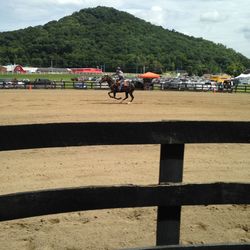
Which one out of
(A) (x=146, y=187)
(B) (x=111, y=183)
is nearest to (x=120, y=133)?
(A) (x=146, y=187)

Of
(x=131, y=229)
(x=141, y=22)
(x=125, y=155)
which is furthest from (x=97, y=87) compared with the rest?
(x=141, y=22)

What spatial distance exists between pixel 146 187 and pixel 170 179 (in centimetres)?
17

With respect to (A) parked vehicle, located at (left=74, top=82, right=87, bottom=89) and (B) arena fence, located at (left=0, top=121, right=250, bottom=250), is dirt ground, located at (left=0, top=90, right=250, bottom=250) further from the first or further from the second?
(A) parked vehicle, located at (left=74, top=82, right=87, bottom=89)

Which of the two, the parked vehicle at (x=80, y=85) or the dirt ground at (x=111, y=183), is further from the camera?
the parked vehicle at (x=80, y=85)

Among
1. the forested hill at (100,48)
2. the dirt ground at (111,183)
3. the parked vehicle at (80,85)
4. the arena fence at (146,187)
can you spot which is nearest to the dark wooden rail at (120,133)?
the arena fence at (146,187)

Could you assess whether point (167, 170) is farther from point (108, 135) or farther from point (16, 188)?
point (16, 188)

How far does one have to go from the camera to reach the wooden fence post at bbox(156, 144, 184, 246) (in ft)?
9.54

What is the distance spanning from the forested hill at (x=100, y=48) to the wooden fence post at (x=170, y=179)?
162m

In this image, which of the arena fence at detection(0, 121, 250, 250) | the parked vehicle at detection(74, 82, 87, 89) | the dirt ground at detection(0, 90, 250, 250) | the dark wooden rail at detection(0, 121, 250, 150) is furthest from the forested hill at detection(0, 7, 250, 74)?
the arena fence at detection(0, 121, 250, 250)

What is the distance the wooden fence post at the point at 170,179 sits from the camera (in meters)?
2.91

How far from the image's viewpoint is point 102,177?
6859 mm

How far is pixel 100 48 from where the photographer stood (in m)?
177

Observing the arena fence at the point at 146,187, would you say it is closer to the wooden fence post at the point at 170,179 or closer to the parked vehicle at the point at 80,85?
the wooden fence post at the point at 170,179

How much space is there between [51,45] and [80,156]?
166 metres
